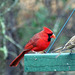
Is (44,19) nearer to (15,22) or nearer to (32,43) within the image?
(15,22)

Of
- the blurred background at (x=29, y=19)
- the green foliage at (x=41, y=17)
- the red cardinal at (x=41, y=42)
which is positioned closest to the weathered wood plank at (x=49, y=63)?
the red cardinal at (x=41, y=42)

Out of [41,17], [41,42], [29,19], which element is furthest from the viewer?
[29,19]

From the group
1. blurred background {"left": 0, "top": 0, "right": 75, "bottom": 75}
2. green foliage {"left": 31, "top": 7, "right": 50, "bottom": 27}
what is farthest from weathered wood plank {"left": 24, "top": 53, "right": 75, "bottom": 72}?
green foliage {"left": 31, "top": 7, "right": 50, "bottom": 27}

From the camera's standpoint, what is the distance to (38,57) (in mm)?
2750

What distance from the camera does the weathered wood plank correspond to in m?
2.71

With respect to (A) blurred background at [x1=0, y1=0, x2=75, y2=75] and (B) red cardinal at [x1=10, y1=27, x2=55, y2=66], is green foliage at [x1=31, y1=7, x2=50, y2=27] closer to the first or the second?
(A) blurred background at [x1=0, y1=0, x2=75, y2=75]

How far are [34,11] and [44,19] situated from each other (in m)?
0.59

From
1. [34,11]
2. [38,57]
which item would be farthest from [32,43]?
[34,11]

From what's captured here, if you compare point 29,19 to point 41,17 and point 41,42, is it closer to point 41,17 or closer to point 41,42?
point 41,17

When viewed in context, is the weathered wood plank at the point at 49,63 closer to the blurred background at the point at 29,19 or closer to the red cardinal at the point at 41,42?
the red cardinal at the point at 41,42

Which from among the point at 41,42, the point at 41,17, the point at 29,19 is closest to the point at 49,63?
the point at 41,42

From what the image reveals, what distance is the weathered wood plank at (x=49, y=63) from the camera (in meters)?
2.71

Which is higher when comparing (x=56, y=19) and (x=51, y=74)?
(x=56, y=19)

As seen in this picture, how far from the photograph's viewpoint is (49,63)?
8.92 feet
